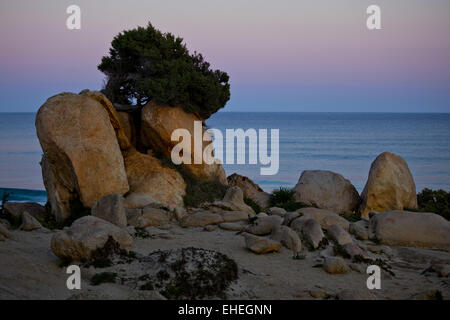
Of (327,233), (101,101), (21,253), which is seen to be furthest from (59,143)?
(327,233)

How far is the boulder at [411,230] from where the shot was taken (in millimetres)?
12406

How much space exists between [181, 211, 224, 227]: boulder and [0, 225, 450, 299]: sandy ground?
1328 millimetres

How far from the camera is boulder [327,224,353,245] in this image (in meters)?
11.9

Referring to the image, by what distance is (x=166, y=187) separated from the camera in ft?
53.7

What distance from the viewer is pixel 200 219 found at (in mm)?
13844

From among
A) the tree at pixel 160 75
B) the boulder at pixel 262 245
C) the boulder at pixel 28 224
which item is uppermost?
the tree at pixel 160 75

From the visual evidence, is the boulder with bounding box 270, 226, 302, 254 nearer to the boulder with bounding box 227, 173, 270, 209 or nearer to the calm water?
the boulder with bounding box 227, 173, 270, 209

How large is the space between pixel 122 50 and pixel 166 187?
6.24m

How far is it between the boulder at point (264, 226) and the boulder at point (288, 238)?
24.1 inches

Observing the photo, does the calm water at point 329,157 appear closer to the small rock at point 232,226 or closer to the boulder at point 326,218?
the boulder at point 326,218

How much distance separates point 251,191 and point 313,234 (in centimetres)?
792

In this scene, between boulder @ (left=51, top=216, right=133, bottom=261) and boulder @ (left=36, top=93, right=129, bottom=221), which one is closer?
boulder @ (left=51, top=216, right=133, bottom=261)

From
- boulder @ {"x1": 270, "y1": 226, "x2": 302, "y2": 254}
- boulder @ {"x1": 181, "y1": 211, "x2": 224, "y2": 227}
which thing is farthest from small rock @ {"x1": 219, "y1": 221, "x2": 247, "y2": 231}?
boulder @ {"x1": 270, "y1": 226, "x2": 302, "y2": 254}

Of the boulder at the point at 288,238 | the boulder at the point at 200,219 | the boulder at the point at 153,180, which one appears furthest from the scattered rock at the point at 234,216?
the boulder at the point at 153,180
